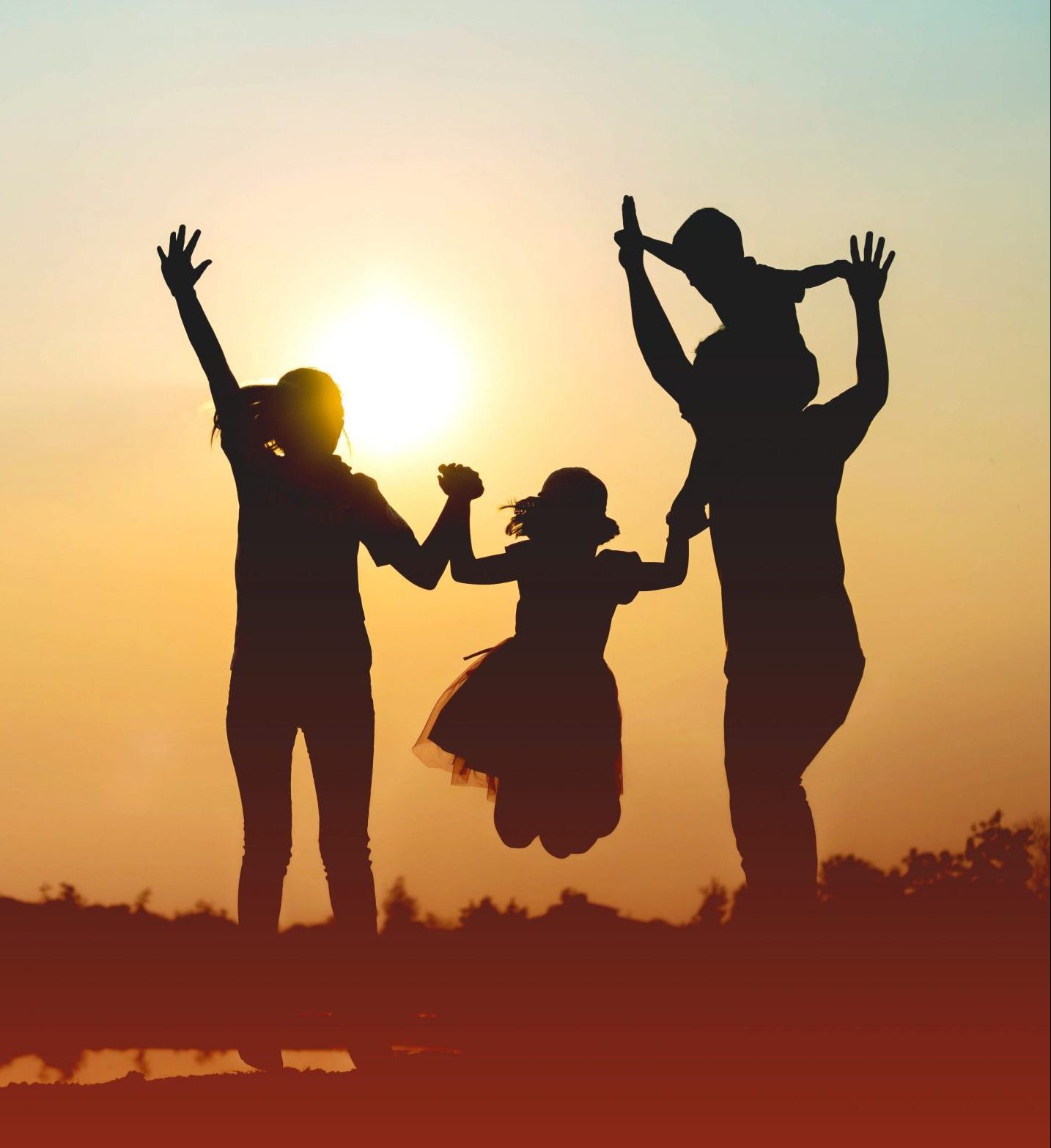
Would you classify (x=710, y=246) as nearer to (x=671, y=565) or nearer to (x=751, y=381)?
(x=751, y=381)

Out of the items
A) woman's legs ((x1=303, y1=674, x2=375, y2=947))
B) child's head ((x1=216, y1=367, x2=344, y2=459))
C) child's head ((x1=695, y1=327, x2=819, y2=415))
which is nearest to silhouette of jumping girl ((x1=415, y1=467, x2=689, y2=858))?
child's head ((x1=216, y1=367, x2=344, y2=459))

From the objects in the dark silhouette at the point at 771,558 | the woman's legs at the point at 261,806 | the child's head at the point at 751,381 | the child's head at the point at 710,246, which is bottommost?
the woman's legs at the point at 261,806

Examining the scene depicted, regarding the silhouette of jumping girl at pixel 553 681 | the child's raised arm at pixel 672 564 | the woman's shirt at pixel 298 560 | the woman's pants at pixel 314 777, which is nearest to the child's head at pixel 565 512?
the silhouette of jumping girl at pixel 553 681

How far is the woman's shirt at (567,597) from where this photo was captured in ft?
26.0

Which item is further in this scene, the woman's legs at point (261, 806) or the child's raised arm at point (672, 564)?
the child's raised arm at point (672, 564)

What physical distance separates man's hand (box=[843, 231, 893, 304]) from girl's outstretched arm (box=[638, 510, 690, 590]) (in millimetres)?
1432

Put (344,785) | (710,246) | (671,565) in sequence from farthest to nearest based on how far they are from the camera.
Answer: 1. (671,565)
2. (344,785)
3. (710,246)

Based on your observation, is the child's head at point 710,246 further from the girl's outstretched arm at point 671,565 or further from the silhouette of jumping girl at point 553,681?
the silhouette of jumping girl at point 553,681

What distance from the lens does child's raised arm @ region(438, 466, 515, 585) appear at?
7840 mm

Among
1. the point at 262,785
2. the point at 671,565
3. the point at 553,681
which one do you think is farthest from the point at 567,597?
the point at 262,785

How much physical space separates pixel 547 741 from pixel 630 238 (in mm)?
2687

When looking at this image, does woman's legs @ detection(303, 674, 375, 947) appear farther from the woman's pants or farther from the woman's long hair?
the woman's long hair

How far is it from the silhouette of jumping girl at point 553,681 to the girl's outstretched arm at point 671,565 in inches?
2.8

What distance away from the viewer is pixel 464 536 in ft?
25.8
